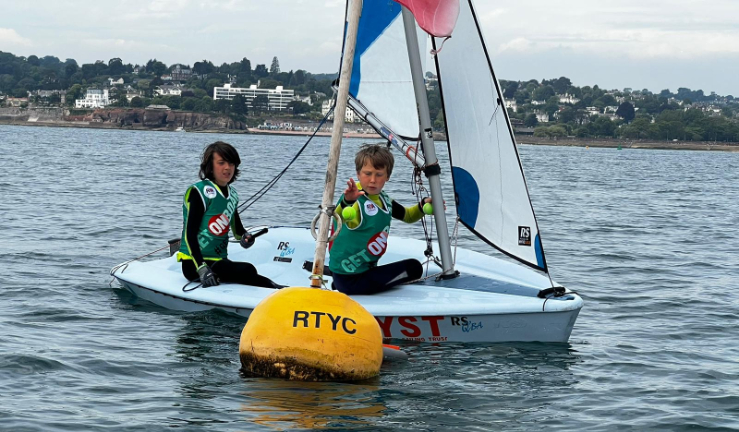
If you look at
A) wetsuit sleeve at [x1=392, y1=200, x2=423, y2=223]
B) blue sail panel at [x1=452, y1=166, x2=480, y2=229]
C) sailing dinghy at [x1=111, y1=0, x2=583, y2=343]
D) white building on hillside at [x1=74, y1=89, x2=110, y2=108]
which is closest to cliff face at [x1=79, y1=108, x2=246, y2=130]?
white building on hillside at [x1=74, y1=89, x2=110, y2=108]

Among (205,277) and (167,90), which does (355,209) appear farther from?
(167,90)

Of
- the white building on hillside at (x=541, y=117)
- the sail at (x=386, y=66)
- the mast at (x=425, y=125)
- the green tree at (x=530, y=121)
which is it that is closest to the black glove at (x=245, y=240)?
the sail at (x=386, y=66)

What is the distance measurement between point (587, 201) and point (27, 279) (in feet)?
56.9

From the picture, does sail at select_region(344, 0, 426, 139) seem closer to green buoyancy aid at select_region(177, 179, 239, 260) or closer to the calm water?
green buoyancy aid at select_region(177, 179, 239, 260)

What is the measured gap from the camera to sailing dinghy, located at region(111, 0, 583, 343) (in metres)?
6.42

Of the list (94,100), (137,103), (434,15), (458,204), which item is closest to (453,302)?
(458,204)

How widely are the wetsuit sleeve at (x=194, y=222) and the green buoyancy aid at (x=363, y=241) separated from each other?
3.64 feet

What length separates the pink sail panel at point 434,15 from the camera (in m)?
5.87

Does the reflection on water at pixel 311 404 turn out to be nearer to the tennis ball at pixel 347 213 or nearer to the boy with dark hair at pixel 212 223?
the tennis ball at pixel 347 213

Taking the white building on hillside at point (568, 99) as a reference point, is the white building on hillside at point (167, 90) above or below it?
below

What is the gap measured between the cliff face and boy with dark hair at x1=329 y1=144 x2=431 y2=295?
363 feet

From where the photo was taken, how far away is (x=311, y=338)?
16.9 feet

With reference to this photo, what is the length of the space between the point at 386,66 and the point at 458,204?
1203 millimetres

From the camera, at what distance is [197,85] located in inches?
6535
